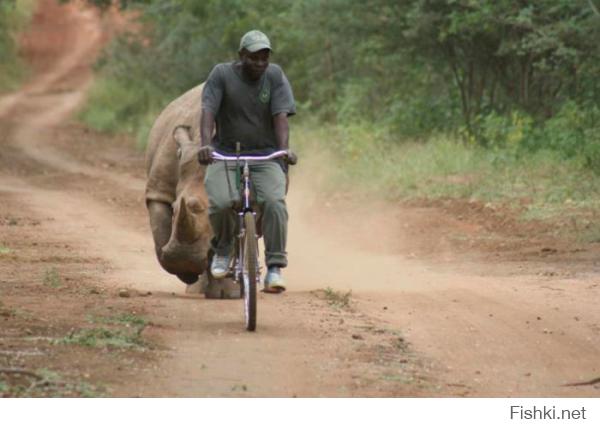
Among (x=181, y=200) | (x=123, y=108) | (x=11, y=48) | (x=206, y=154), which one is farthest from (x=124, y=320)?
(x=11, y=48)

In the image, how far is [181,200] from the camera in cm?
973

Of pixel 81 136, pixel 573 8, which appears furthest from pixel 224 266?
pixel 81 136

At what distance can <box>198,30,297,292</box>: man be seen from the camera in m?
9.50

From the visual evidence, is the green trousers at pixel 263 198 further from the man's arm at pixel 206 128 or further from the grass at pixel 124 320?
the grass at pixel 124 320

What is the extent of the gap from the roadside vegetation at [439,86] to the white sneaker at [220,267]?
23.4ft

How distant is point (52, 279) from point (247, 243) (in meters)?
2.96

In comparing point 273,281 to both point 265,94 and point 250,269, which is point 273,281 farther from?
point 265,94

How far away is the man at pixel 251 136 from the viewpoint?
9.50m

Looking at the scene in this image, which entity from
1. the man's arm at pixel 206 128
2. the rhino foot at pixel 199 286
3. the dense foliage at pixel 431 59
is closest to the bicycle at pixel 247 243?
the man's arm at pixel 206 128

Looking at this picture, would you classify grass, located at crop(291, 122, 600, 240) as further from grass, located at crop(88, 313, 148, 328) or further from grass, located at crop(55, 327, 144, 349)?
grass, located at crop(55, 327, 144, 349)

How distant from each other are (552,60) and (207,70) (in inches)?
441

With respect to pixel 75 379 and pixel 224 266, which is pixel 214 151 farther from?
pixel 75 379

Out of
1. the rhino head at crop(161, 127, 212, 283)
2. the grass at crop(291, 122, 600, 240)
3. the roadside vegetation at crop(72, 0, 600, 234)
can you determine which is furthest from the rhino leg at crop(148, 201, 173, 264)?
the roadside vegetation at crop(72, 0, 600, 234)

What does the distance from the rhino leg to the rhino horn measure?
2.88 ft
